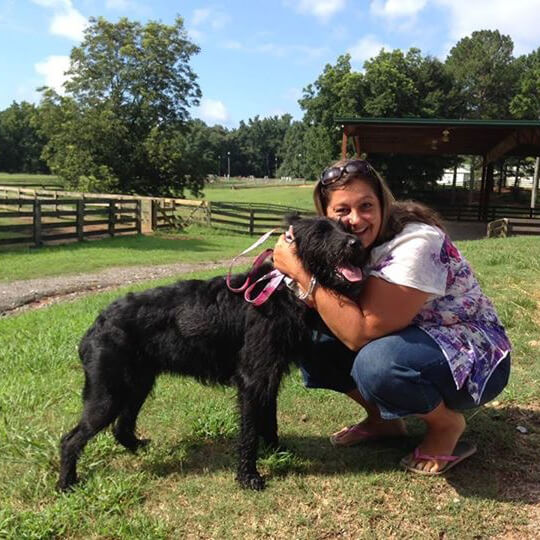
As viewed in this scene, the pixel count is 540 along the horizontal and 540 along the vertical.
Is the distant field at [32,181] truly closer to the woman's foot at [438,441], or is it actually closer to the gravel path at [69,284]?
the gravel path at [69,284]

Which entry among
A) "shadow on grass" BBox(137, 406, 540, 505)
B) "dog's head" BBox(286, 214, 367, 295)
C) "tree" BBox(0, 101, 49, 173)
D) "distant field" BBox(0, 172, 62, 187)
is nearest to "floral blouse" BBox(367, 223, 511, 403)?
"dog's head" BBox(286, 214, 367, 295)

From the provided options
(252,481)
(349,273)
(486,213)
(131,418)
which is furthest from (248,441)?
(486,213)

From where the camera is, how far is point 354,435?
125 inches

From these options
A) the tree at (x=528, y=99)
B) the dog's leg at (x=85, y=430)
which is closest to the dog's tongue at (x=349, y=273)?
the dog's leg at (x=85, y=430)

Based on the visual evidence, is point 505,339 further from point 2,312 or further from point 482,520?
point 2,312

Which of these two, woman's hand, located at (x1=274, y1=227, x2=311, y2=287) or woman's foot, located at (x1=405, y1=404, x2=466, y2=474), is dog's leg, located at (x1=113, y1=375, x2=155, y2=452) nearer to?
woman's hand, located at (x1=274, y1=227, x2=311, y2=287)

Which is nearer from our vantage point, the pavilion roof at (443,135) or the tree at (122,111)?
the pavilion roof at (443,135)

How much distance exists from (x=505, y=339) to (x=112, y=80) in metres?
33.9

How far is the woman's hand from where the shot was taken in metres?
2.61

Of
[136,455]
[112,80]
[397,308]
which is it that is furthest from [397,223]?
[112,80]

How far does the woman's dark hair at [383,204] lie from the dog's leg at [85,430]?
156 centimetres

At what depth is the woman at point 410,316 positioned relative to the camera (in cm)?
252

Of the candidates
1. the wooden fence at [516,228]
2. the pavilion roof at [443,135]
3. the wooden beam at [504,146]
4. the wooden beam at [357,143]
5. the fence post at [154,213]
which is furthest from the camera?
the fence post at [154,213]

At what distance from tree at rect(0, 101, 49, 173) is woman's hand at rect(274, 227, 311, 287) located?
92.2 m
